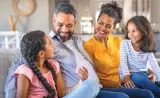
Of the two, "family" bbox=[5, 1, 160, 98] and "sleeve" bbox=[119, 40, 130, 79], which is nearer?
"family" bbox=[5, 1, 160, 98]

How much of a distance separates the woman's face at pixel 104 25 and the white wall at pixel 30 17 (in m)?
4.01

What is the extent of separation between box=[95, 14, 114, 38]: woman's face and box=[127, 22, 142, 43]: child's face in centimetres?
11

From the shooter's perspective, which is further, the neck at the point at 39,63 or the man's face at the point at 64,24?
the man's face at the point at 64,24

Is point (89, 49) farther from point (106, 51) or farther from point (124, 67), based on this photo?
point (124, 67)

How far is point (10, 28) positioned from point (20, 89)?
4.53 m

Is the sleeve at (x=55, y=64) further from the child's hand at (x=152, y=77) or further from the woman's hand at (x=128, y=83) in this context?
the child's hand at (x=152, y=77)

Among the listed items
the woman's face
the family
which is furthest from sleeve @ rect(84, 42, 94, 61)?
the woman's face

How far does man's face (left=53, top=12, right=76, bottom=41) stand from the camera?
4.38ft

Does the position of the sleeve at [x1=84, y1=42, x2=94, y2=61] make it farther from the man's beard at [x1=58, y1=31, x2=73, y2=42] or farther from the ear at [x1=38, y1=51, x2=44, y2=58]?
the ear at [x1=38, y1=51, x2=44, y2=58]

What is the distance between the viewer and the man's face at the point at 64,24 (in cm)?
134

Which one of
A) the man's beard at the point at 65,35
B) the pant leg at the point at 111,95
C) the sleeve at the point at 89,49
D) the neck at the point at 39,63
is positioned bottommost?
the pant leg at the point at 111,95

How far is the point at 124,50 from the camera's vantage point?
4.91ft

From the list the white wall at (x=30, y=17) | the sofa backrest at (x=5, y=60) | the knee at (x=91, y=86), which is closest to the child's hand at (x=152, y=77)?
the knee at (x=91, y=86)

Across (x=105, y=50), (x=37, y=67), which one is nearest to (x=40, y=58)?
(x=37, y=67)
